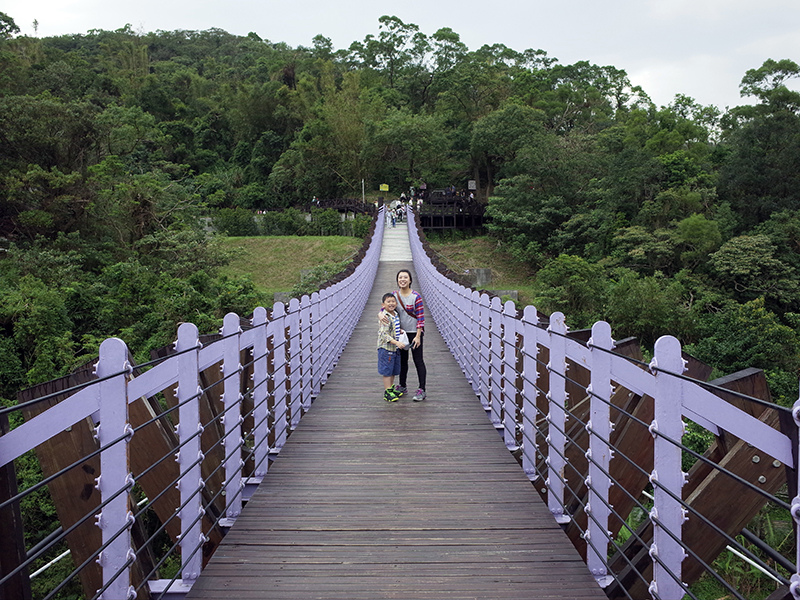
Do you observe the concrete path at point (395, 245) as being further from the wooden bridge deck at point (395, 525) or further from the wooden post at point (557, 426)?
the wooden post at point (557, 426)

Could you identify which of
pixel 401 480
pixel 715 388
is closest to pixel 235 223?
pixel 401 480

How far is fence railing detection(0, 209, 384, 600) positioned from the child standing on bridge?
1.58 metres

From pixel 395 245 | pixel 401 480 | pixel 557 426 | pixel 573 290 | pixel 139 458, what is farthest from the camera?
pixel 395 245

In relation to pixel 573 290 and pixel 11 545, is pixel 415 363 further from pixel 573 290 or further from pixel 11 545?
pixel 573 290

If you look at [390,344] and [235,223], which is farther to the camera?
[235,223]

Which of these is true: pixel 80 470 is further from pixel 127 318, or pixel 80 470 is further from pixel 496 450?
pixel 127 318

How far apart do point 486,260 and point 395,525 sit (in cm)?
3441

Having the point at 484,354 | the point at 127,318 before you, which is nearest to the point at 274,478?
the point at 484,354

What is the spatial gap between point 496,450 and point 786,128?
29567 mm

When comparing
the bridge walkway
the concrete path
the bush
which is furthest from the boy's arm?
the bush

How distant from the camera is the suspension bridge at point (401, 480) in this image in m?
2.25

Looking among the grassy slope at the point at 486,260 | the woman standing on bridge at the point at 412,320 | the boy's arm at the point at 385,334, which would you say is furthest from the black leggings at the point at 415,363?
the grassy slope at the point at 486,260

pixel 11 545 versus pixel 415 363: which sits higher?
pixel 11 545

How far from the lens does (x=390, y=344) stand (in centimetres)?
657
